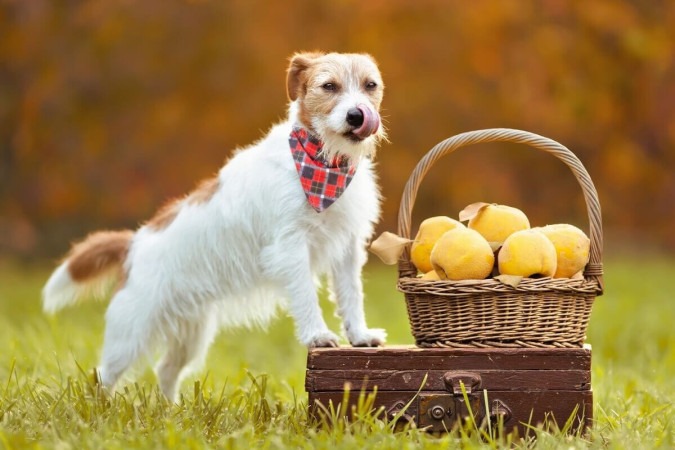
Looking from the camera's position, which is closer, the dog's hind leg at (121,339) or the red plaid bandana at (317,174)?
the red plaid bandana at (317,174)

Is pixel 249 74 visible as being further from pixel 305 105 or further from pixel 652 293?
pixel 305 105

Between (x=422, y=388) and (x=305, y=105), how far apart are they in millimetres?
1185

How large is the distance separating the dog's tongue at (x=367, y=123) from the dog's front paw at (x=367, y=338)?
80 centimetres

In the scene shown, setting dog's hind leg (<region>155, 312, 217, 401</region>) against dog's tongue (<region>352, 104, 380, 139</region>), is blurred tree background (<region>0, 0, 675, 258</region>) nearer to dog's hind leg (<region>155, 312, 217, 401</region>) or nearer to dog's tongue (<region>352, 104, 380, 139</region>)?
dog's hind leg (<region>155, 312, 217, 401</region>)

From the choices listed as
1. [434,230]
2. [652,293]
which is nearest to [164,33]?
[652,293]

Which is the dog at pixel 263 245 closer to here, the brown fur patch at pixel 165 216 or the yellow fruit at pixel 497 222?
the brown fur patch at pixel 165 216

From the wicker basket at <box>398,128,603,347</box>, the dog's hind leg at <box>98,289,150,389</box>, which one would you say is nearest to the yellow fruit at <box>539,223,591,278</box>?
the wicker basket at <box>398,128,603,347</box>

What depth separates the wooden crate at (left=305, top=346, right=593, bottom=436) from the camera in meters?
3.29

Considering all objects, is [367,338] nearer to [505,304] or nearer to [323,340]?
[323,340]

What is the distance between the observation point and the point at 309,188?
357cm

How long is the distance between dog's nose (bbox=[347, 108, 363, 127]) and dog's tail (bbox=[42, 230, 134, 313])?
144cm

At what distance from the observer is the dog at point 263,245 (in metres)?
3.55

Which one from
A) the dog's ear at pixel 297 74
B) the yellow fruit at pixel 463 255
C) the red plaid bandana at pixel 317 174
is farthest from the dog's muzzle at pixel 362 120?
the yellow fruit at pixel 463 255

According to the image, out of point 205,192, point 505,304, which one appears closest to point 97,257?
point 205,192
